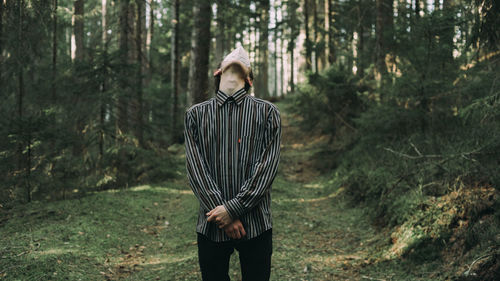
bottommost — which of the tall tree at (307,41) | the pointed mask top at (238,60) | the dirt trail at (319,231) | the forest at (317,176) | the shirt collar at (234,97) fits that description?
the dirt trail at (319,231)

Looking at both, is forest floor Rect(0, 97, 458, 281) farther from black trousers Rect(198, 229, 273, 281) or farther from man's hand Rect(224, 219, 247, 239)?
man's hand Rect(224, 219, 247, 239)

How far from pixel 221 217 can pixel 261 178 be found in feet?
1.25

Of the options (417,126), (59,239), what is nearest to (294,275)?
(59,239)

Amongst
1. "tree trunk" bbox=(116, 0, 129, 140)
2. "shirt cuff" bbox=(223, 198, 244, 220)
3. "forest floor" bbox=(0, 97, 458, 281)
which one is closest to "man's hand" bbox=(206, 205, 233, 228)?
"shirt cuff" bbox=(223, 198, 244, 220)

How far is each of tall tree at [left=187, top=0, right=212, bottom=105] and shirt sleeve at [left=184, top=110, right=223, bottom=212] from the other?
654 cm

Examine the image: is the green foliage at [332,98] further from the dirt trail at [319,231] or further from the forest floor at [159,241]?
the forest floor at [159,241]

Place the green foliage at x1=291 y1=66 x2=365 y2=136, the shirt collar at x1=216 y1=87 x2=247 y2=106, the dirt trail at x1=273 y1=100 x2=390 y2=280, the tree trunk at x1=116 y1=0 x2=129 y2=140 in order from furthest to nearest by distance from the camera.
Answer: the green foliage at x1=291 y1=66 x2=365 y2=136 → the tree trunk at x1=116 y1=0 x2=129 y2=140 → the dirt trail at x1=273 y1=100 x2=390 y2=280 → the shirt collar at x1=216 y1=87 x2=247 y2=106

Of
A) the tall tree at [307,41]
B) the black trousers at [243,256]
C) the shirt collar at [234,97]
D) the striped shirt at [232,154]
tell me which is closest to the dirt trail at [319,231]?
the black trousers at [243,256]

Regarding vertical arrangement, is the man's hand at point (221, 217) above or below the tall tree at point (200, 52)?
below

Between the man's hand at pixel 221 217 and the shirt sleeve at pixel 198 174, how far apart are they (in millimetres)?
65

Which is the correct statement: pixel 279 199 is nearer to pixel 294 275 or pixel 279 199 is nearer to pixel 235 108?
pixel 294 275

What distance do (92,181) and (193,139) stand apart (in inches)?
314

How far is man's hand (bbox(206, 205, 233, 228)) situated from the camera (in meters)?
2.59

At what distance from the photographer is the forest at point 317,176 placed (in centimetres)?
538
